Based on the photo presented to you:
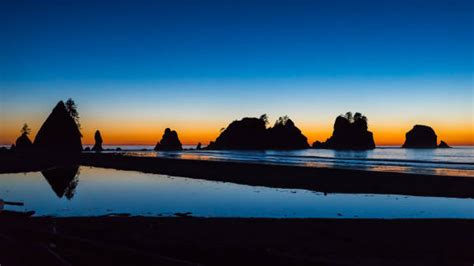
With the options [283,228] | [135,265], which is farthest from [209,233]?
[135,265]

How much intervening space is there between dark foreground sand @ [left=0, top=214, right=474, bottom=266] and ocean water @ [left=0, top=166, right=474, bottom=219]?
12.3 ft

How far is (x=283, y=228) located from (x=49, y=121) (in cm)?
15942

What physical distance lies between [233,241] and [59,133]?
512ft

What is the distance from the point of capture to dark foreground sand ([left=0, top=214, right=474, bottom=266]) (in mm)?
12742

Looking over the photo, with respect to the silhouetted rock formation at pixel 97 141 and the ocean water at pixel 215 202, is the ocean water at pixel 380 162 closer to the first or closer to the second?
the ocean water at pixel 215 202

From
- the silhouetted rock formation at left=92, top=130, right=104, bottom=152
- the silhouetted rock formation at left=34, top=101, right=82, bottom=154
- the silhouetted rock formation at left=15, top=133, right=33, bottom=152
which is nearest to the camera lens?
the silhouetted rock formation at left=34, top=101, right=82, bottom=154

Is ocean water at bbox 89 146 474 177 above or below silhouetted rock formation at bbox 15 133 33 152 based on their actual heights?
below

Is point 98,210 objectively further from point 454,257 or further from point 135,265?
point 454,257

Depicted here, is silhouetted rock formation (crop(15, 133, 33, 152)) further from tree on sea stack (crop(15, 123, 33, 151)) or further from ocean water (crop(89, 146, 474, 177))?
ocean water (crop(89, 146, 474, 177))

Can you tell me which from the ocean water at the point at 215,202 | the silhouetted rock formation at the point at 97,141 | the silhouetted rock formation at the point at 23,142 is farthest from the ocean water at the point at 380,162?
the silhouetted rock formation at the point at 97,141

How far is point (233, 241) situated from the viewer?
15.8 meters

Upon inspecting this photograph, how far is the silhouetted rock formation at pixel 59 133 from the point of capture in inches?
6063

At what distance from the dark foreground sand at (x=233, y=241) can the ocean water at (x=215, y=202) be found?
374 centimetres

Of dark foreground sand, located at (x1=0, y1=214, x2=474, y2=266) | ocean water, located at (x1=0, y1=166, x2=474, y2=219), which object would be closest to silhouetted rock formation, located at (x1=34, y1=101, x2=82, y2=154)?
ocean water, located at (x1=0, y1=166, x2=474, y2=219)
